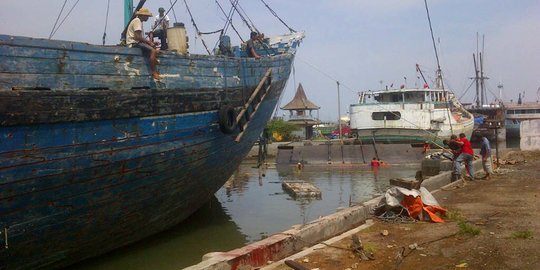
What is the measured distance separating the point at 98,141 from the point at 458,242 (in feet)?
15.9

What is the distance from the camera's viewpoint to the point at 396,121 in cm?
2898

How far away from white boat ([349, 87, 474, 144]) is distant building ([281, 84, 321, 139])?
15.3 m

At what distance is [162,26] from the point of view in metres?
9.55

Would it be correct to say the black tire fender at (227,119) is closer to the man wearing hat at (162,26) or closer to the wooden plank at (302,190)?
the man wearing hat at (162,26)

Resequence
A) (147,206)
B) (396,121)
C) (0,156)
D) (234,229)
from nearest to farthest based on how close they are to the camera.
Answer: (0,156)
(147,206)
(234,229)
(396,121)

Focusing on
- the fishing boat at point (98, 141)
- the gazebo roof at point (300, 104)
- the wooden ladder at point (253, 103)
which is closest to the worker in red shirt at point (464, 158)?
the wooden ladder at point (253, 103)

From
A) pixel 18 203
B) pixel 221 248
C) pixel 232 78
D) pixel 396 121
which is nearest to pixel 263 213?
pixel 221 248

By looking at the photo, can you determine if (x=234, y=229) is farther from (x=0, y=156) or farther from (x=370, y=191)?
(x=370, y=191)

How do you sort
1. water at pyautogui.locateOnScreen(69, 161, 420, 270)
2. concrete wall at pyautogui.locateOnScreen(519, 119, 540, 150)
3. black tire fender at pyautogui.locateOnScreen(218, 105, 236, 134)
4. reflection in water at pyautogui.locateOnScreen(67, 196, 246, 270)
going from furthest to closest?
concrete wall at pyautogui.locateOnScreen(519, 119, 540, 150)
black tire fender at pyautogui.locateOnScreen(218, 105, 236, 134)
water at pyautogui.locateOnScreen(69, 161, 420, 270)
reflection in water at pyautogui.locateOnScreen(67, 196, 246, 270)

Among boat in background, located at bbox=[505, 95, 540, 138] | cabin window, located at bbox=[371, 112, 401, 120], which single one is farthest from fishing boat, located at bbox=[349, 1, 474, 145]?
boat in background, located at bbox=[505, 95, 540, 138]

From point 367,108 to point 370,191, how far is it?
45.9ft

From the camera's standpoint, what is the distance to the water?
7773mm

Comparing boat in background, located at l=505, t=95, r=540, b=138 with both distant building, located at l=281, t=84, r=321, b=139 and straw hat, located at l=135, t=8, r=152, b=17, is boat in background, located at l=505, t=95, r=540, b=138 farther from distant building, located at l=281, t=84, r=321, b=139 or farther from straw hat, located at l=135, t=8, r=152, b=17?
straw hat, located at l=135, t=8, r=152, b=17

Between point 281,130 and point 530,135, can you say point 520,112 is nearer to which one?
point 281,130
